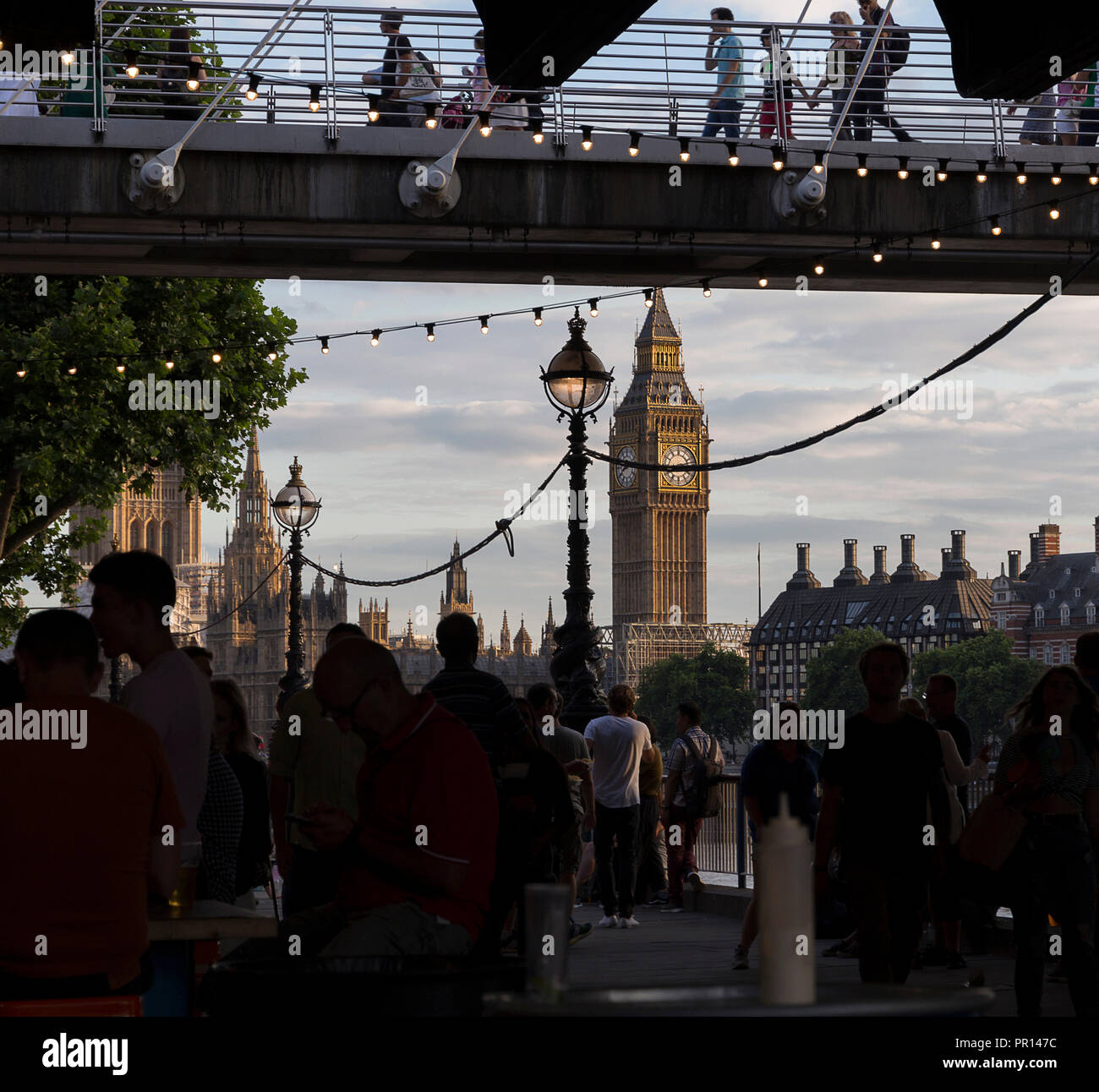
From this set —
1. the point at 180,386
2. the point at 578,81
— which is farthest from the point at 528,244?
the point at 180,386

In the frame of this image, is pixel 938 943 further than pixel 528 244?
No

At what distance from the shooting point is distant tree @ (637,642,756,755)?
151375 mm

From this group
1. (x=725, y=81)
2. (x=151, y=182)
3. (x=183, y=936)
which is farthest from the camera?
(x=725, y=81)

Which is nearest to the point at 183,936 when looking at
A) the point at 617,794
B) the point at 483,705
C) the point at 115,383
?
the point at 483,705

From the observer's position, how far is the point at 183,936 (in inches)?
197

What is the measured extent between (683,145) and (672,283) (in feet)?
7.00

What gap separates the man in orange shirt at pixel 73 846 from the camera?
4043 millimetres

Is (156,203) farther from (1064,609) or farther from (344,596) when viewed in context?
(1064,609)

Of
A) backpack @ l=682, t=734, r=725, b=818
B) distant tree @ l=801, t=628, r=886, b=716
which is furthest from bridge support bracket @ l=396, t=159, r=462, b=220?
distant tree @ l=801, t=628, r=886, b=716

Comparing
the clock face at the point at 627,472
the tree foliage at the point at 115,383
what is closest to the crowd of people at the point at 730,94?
the tree foliage at the point at 115,383

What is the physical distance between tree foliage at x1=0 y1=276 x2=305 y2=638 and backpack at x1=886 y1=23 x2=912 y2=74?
944 cm

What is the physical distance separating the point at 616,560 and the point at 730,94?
526ft

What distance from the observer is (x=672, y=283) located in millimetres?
14469

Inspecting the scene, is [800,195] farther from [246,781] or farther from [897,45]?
[246,781]
